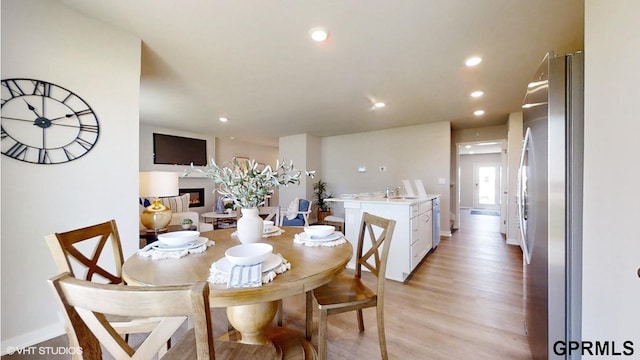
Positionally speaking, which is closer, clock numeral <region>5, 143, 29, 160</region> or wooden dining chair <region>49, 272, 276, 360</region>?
wooden dining chair <region>49, 272, 276, 360</region>

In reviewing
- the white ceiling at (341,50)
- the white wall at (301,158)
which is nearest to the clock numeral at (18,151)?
the white ceiling at (341,50)

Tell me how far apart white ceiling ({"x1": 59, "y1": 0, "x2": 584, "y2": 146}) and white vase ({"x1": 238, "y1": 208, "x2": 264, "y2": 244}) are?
149 centimetres

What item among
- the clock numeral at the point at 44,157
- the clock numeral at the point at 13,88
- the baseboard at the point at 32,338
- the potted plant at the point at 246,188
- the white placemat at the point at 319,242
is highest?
the clock numeral at the point at 13,88

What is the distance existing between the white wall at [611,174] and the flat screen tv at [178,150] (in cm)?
701

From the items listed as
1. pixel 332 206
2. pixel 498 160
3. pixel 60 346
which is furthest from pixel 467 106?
pixel 498 160

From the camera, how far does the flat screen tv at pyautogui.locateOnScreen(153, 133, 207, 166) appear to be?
588 centimetres

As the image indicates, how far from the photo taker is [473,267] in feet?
10.5

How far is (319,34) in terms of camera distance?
2082 millimetres

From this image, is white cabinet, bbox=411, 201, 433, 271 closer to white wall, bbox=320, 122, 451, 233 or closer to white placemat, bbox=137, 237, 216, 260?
white wall, bbox=320, 122, 451, 233

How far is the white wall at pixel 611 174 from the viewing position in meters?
0.78

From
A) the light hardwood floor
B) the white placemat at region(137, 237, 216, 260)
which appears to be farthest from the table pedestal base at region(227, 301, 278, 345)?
the light hardwood floor

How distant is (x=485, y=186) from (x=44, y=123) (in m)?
11.8

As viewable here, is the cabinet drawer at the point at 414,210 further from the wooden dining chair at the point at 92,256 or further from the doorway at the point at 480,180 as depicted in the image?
the doorway at the point at 480,180

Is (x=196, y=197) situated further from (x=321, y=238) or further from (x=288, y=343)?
(x=321, y=238)
